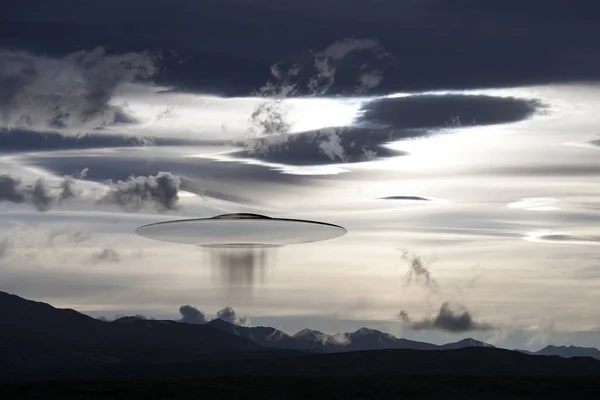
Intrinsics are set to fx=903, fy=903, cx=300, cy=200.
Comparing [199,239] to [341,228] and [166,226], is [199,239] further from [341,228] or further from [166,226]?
[341,228]

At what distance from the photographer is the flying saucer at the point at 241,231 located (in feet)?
373

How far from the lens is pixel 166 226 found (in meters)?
118

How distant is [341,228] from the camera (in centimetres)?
11912

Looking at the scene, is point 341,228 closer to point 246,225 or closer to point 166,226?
point 246,225

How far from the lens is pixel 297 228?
384 feet

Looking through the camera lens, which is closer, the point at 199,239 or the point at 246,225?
the point at 246,225

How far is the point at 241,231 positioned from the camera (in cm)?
11606

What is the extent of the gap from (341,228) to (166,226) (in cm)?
2300

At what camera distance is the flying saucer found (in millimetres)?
113562

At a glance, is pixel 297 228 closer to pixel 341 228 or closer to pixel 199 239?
pixel 341 228

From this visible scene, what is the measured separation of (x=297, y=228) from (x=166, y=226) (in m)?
17.3

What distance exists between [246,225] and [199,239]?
1183 centimetres

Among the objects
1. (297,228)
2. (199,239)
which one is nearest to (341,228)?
(297,228)

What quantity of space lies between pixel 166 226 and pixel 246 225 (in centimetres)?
1173
